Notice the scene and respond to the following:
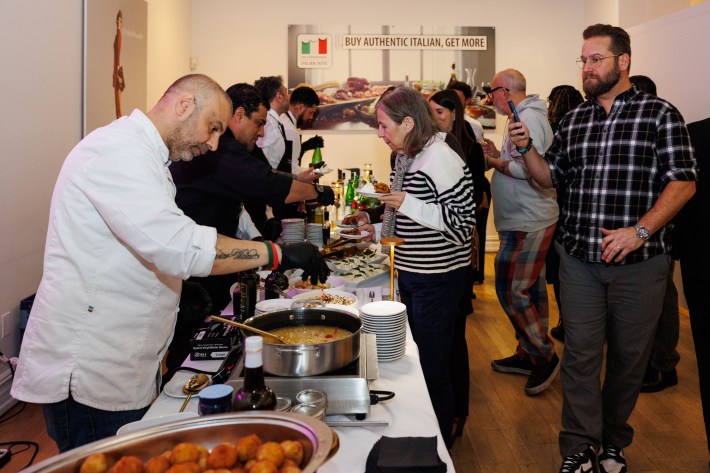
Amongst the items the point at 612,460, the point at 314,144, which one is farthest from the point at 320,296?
the point at 314,144

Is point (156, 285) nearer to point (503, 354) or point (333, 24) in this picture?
point (503, 354)

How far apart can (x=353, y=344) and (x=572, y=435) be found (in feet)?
4.51

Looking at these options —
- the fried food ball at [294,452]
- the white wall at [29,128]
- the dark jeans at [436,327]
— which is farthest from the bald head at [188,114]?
the white wall at [29,128]

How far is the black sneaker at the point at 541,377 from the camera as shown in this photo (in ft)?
10.6

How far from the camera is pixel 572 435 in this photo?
7.57 ft

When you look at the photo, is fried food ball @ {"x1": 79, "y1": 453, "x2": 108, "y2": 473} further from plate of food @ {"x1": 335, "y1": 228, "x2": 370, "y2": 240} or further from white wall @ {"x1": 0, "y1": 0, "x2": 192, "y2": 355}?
white wall @ {"x1": 0, "y1": 0, "x2": 192, "y2": 355}

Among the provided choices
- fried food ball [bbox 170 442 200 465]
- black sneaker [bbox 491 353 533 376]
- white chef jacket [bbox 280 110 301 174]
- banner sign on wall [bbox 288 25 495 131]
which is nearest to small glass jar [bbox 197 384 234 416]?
fried food ball [bbox 170 442 200 465]

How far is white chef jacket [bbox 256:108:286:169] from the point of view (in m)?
4.09

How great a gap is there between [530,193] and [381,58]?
4.13 metres

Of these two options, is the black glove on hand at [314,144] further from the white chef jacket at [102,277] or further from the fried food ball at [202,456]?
the fried food ball at [202,456]

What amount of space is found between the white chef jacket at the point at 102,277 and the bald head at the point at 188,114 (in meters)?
0.04

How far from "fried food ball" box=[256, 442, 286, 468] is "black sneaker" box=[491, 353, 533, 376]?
296 centimetres

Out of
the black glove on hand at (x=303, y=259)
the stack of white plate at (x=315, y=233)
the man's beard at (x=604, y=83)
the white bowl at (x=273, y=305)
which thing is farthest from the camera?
the stack of white plate at (x=315, y=233)

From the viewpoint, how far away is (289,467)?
31.3 inches
